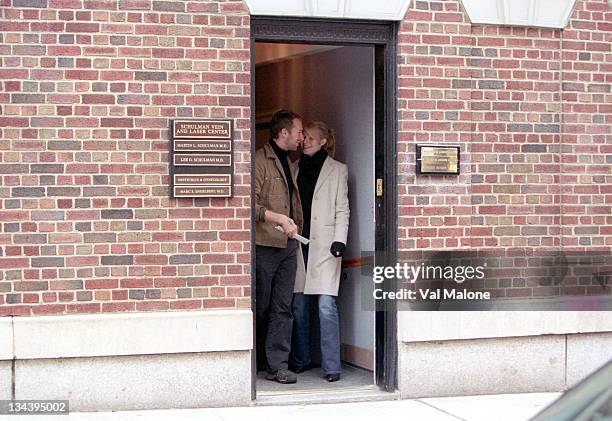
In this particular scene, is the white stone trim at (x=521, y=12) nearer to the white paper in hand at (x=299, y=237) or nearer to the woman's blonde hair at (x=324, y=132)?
the woman's blonde hair at (x=324, y=132)

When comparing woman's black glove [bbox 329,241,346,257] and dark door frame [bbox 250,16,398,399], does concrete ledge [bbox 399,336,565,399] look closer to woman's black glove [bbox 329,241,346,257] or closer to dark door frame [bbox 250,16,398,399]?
dark door frame [bbox 250,16,398,399]

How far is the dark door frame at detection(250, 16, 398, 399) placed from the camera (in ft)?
26.6

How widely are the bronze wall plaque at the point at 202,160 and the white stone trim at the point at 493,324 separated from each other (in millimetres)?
1878

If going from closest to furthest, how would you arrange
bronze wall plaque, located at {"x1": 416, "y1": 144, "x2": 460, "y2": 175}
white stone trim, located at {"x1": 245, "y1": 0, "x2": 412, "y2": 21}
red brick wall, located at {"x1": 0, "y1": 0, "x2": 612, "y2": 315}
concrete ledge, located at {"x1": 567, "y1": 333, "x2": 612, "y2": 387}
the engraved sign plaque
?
1. red brick wall, located at {"x1": 0, "y1": 0, "x2": 612, "y2": 315}
2. the engraved sign plaque
3. white stone trim, located at {"x1": 245, "y1": 0, "x2": 412, "y2": 21}
4. bronze wall plaque, located at {"x1": 416, "y1": 144, "x2": 460, "y2": 175}
5. concrete ledge, located at {"x1": 567, "y1": 333, "x2": 612, "y2": 387}

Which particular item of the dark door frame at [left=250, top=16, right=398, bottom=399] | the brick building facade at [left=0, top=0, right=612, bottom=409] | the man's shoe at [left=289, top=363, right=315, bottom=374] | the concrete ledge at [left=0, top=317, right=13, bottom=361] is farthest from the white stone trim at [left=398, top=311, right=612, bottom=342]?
the concrete ledge at [left=0, top=317, right=13, bottom=361]

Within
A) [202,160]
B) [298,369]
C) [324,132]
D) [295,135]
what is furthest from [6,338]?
[324,132]

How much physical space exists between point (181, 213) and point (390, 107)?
6.24 ft

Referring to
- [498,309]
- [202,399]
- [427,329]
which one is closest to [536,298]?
[498,309]

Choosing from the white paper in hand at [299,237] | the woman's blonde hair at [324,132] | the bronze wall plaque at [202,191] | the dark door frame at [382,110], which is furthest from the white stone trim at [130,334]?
the woman's blonde hair at [324,132]

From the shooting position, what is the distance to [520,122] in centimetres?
860

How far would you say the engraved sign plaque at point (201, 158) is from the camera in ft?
25.2

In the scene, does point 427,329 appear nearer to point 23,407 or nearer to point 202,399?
point 202,399

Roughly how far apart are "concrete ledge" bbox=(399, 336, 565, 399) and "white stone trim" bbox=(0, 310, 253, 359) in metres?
1.42

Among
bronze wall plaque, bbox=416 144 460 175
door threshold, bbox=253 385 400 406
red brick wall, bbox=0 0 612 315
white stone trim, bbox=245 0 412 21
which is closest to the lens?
red brick wall, bbox=0 0 612 315
